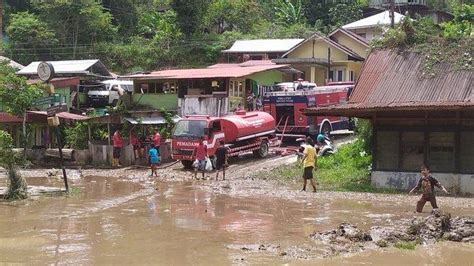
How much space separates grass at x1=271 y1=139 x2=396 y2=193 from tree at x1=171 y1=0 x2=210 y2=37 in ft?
95.2

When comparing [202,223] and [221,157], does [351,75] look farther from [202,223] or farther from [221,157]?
[202,223]

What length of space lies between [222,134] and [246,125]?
4.54 ft

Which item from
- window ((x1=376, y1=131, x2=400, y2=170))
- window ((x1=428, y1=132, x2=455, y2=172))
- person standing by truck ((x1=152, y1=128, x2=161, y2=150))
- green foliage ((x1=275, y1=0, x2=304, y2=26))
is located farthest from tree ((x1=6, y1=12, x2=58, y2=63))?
window ((x1=428, y1=132, x2=455, y2=172))

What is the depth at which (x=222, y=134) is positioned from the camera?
26.9 metres

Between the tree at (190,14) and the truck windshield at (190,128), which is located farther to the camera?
the tree at (190,14)

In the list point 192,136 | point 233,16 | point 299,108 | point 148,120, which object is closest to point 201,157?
point 192,136

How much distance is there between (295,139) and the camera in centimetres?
3069

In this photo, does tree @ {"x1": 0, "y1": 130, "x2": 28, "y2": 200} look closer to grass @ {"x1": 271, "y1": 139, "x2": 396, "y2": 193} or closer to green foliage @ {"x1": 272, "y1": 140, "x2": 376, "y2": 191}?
grass @ {"x1": 271, "y1": 139, "x2": 396, "y2": 193}

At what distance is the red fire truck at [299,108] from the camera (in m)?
30.0

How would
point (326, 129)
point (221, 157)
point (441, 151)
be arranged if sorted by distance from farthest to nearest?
point (326, 129)
point (221, 157)
point (441, 151)

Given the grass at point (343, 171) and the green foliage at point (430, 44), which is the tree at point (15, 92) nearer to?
the grass at point (343, 171)

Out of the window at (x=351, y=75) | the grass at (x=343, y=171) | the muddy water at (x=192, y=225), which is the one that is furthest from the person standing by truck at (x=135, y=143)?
the window at (x=351, y=75)

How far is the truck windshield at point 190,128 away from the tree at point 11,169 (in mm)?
9110

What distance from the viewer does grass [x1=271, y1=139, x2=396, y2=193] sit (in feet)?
70.0
